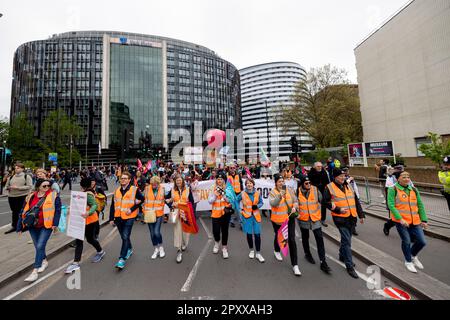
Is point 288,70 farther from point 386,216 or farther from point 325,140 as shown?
point 386,216

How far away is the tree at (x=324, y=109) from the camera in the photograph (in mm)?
27016

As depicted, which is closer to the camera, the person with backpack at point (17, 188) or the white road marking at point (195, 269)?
the white road marking at point (195, 269)

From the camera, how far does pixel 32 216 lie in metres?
3.86

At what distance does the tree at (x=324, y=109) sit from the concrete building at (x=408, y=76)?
2.61 meters

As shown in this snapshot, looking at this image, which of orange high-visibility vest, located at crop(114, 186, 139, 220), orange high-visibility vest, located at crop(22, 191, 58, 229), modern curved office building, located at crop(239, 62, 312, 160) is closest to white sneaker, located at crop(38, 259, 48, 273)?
orange high-visibility vest, located at crop(22, 191, 58, 229)

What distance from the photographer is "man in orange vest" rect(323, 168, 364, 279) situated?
12.9 feet

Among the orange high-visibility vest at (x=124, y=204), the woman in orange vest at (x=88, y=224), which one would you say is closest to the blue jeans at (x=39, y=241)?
the woman in orange vest at (x=88, y=224)

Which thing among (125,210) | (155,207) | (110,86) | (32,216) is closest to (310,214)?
(155,207)

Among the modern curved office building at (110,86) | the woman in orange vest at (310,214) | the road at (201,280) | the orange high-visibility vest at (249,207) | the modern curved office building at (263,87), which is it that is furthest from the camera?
the modern curved office building at (263,87)

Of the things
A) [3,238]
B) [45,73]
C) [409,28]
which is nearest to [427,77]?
[409,28]

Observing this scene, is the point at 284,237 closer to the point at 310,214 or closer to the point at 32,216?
the point at 310,214

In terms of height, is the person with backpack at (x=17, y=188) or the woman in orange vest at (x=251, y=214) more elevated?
the person with backpack at (x=17, y=188)

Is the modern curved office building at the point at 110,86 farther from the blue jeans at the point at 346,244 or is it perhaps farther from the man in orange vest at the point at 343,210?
the blue jeans at the point at 346,244

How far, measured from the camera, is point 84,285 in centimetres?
360
